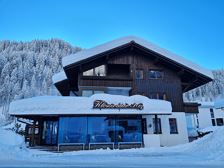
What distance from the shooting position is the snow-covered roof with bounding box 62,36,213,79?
17703mm

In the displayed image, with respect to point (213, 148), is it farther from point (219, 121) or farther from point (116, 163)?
point (219, 121)

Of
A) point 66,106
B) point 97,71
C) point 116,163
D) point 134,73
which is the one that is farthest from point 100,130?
point 116,163

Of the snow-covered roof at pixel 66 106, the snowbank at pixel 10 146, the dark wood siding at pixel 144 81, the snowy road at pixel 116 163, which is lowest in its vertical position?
the snowy road at pixel 116 163

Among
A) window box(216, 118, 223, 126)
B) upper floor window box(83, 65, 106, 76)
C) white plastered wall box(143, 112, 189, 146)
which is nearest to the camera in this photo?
white plastered wall box(143, 112, 189, 146)

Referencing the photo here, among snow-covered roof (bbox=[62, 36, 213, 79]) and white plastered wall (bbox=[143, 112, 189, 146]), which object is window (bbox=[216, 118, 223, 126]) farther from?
white plastered wall (bbox=[143, 112, 189, 146])

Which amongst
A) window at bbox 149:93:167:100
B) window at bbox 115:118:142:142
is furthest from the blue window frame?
window at bbox 149:93:167:100

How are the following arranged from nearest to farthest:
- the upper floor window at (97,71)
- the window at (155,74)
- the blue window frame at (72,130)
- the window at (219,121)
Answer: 1. the blue window frame at (72,130)
2. the upper floor window at (97,71)
3. the window at (155,74)
4. the window at (219,121)

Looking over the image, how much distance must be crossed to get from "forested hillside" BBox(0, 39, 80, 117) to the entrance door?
50059mm

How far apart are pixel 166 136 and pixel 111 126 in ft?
19.0

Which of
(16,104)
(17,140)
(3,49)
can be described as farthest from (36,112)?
(3,49)

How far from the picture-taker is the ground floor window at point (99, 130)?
14445 millimetres

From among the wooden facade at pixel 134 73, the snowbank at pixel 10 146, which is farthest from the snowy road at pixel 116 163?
the wooden facade at pixel 134 73

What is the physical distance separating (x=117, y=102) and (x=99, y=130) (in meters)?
2.39

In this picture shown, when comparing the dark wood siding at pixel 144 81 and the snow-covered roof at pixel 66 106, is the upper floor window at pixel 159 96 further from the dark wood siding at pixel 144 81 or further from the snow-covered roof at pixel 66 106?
the snow-covered roof at pixel 66 106
